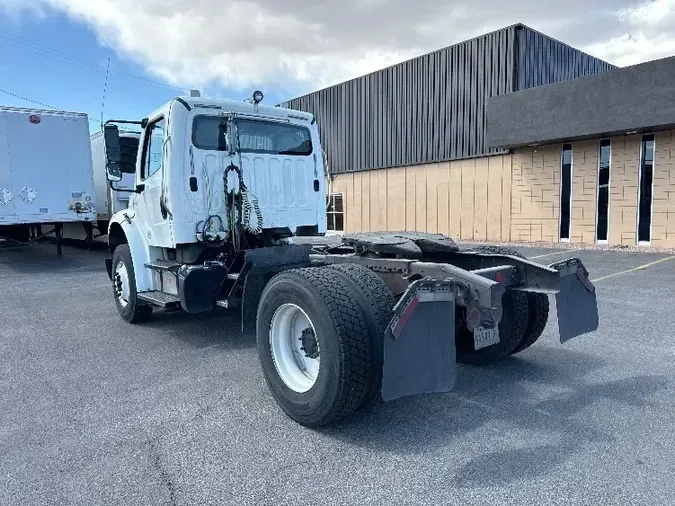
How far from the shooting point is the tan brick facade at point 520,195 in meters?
14.1

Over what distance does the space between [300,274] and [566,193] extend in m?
14.2

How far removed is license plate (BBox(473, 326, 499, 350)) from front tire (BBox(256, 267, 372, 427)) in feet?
2.79

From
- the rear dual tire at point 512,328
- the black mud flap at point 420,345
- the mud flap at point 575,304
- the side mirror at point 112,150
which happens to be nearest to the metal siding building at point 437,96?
the rear dual tire at point 512,328

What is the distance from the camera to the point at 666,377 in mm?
4469

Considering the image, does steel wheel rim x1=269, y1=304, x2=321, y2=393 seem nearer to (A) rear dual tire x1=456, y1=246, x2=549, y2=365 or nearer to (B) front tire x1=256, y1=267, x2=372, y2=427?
(B) front tire x1=256, y1=267, x2=372, y2=427

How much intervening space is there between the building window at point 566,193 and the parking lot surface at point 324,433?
34.2 feet

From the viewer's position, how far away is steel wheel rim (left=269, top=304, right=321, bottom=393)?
3889mm

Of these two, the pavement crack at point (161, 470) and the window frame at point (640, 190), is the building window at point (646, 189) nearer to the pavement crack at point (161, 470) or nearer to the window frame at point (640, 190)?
the window frame at point (640, 190)

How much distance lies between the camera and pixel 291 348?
4.06m

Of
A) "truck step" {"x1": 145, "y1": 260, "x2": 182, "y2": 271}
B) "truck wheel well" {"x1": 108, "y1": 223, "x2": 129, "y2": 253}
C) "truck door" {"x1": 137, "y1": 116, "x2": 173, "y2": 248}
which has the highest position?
"truck door" {"x1": 137, "y1": 116, "x2": 173, "y2": 248}

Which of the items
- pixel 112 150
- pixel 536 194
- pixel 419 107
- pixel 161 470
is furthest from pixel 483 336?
pixel 419 107

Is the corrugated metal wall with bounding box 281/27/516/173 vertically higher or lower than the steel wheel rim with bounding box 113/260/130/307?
higher

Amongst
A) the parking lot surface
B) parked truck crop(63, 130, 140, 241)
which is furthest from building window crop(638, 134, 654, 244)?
parked truck crop(63, 130, 140, 241)

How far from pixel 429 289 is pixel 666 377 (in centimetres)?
272
